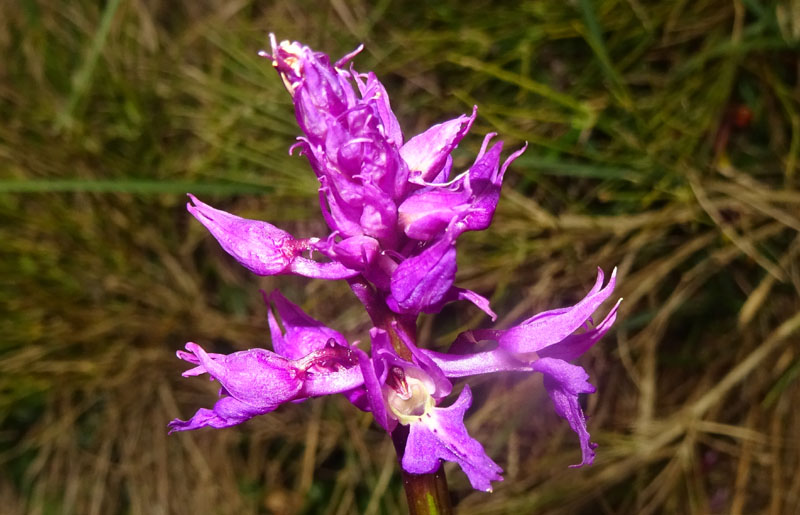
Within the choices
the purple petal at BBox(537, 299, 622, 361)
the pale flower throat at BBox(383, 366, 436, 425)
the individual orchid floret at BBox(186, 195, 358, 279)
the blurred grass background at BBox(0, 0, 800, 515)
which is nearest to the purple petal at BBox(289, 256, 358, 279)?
the individual orchid floret at BBox(186, 195, 358, 279)

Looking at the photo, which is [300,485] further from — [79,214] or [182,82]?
[182,82]

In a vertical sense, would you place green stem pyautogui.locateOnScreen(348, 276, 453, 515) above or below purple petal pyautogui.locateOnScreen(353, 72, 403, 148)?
below

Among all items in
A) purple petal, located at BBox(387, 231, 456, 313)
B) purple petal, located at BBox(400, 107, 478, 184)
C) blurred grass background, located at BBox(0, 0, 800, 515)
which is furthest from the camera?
blurred grass background, located at BBox(0, 0, 800, 515)

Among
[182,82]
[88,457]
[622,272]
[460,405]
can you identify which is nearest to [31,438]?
[88,457]

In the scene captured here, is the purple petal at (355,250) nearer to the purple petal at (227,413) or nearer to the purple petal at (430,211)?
the purple petal at (430,211)

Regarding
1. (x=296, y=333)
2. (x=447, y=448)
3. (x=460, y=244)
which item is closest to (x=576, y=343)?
(x=447, y=448)

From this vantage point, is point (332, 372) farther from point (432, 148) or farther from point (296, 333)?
point (432, 148)

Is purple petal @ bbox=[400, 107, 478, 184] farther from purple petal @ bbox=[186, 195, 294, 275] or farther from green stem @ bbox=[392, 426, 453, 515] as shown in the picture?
green stem @ bbox=[392, 426, 453, 515]
